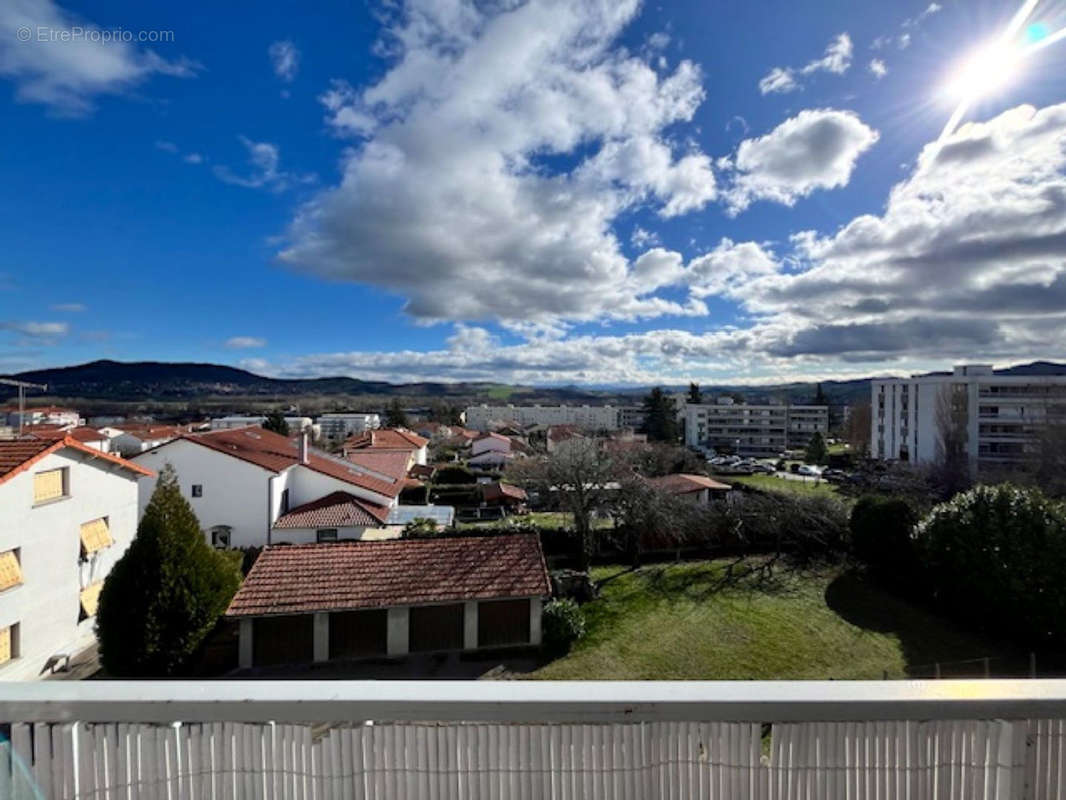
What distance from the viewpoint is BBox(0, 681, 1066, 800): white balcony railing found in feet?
4.18

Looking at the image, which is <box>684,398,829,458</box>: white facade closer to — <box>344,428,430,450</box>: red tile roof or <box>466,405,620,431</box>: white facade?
<box>466,405,620,431</box>: white facade

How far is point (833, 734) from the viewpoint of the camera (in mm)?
1321

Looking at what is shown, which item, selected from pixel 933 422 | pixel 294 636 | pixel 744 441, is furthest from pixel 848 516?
pixel 744 441

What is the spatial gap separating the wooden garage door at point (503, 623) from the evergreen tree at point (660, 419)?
45.0 metres

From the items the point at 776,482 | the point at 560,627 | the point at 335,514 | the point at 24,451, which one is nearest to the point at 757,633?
the point at 560,627

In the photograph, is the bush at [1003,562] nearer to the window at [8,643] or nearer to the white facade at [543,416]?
the window at [8,643]

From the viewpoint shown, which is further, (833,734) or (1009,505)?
(1009,505)

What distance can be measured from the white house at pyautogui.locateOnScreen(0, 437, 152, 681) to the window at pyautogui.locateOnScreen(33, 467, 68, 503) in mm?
18

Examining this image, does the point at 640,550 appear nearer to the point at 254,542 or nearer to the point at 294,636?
the point at 294,636

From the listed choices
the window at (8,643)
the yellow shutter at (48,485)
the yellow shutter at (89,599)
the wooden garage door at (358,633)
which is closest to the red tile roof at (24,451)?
the yellow shutter at (48,485)

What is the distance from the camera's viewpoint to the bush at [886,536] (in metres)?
15.2

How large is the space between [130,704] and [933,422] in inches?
1991

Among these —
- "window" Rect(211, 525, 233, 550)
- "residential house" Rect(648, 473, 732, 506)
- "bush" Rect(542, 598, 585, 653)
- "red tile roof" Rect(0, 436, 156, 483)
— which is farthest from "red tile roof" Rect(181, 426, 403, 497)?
"residential house" Rect(648, 473, 732, 506)

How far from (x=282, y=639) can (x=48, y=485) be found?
20.3ft
